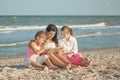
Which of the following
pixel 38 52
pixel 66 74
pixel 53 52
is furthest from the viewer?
pixel 38 52

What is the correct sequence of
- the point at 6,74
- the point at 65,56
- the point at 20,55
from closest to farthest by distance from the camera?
the point at 6,74 → the point at 65,56 → the point at 20,55

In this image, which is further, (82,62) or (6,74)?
(82,62)

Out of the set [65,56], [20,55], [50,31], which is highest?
[50,31]

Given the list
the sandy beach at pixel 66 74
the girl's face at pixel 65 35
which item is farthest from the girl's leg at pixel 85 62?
the girl's face at pixel 65 35

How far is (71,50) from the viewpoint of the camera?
8.26 meters

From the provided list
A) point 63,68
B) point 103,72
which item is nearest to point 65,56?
point 63,68

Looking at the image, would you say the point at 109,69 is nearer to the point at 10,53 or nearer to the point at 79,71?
the point at 79,71

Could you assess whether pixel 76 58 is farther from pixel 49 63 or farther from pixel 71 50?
pixel 49 63

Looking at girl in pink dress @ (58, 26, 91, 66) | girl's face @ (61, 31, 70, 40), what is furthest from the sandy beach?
girl's face @ (61, 31, 70, 40)

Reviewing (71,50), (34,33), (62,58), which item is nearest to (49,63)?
(62,58)

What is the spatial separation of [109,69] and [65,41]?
4.04ft

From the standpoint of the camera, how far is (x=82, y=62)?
8.25m

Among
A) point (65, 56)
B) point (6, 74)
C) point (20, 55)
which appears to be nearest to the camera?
point (6, 74)

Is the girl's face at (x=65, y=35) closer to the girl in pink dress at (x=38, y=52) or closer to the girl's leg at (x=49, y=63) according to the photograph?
the girl in pink dress at (x=38, y=52)
